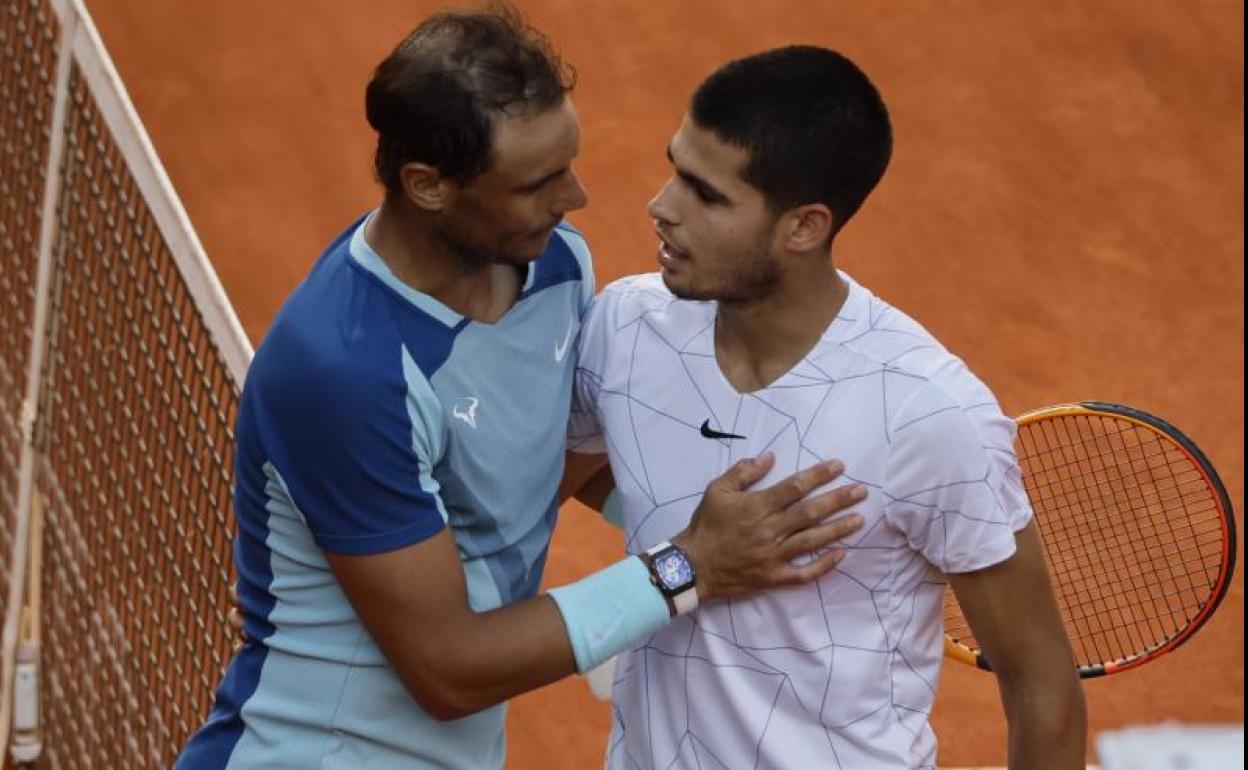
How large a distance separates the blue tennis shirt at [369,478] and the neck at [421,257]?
0.09 ft

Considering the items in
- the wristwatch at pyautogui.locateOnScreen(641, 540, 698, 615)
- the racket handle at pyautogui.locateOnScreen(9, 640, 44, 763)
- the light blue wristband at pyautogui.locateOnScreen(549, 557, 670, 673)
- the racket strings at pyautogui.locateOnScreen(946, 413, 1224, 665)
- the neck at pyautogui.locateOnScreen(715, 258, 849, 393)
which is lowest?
the racket handle at pyautogui.locateOnScreen(9, 640, 44, 763)

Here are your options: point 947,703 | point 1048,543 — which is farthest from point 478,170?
point 947,703

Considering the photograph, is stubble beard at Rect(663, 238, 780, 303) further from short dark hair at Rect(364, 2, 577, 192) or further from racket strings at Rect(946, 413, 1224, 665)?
racket strings at Rect(946, 413, 1224, 665)

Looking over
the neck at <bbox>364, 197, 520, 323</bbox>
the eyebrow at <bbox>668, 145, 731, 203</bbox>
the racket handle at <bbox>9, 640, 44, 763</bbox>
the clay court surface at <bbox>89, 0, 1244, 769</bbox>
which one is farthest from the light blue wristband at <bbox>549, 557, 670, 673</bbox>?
the clay court surface at <bbox>89, 0, 1244, 769</bbox>

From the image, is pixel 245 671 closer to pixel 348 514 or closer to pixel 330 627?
pixel 330 627

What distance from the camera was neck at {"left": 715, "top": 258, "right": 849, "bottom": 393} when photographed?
2.81 m

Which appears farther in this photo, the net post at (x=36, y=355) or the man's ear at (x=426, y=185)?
the net post at (x=36, y=355)

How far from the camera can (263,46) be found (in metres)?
9.35

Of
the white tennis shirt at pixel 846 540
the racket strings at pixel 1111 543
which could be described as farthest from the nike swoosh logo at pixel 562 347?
the racket strings at pixel 1111 543

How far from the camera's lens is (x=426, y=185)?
9.02 ft

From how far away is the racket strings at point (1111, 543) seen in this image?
3600 millimetres

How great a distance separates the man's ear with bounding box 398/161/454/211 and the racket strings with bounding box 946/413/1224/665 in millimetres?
1203

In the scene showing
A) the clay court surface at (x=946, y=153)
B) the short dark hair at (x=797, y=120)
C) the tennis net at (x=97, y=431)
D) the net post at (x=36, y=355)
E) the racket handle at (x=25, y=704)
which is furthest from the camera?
the clay court surface at (x=946, y=153)

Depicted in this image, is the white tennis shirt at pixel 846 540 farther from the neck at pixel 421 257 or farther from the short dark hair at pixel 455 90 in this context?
the short dark hair at pixel 455 90
